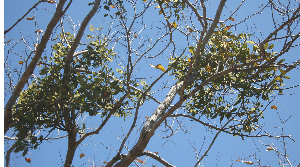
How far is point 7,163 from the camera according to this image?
14.0 feet

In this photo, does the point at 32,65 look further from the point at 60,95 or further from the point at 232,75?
the point at 232,75

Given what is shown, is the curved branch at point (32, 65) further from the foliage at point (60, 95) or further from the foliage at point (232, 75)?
the foliage at point (232, 75)

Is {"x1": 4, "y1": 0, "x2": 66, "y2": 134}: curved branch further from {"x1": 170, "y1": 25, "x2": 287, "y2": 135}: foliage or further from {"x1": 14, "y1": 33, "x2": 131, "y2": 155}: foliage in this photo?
{"x1": 170, "y1": 25, "x2": 287, "y2": 135}: foliage

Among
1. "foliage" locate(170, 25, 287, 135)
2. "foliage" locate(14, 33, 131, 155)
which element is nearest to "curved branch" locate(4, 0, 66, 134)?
"foliage" locate(14, 33, 131, 155)

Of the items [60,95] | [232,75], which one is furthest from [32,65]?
[232,75]

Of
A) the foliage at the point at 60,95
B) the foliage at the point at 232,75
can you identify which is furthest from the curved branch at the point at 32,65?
the foliage at the point at 232,75

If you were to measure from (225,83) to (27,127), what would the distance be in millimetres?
3092
